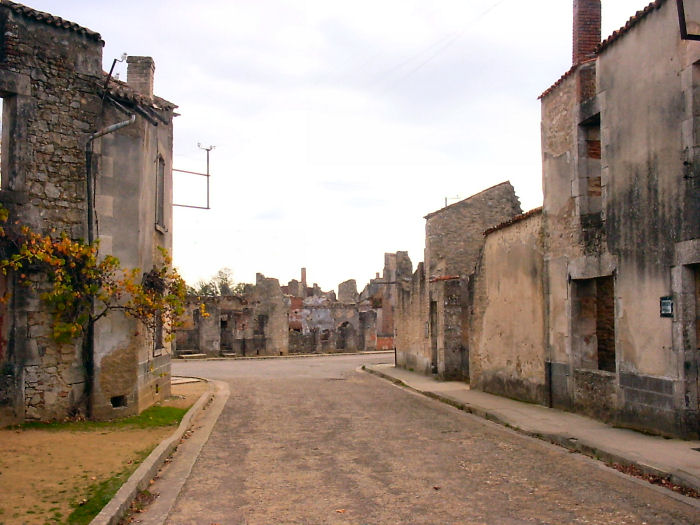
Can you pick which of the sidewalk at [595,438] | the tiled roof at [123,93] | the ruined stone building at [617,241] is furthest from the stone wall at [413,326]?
the tiled roof at [123,93]

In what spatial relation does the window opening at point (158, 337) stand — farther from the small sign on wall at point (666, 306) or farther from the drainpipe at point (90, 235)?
the small sign on wall at point (666, 306)

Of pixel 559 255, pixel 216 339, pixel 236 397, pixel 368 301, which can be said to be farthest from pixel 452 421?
pixel 368 301

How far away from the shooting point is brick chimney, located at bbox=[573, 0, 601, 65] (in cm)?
1479

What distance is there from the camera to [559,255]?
14.2 m

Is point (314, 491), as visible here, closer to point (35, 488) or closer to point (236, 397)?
point (35, 488)

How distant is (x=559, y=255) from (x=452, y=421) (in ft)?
13.3

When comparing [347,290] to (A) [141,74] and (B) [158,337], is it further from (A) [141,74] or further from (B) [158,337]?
(A) [141,74]

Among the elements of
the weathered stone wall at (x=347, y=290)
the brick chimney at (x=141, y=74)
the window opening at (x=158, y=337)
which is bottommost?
the window opening at (x=158, y=337)

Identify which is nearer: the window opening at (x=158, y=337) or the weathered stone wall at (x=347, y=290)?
the window opening at (x=158, y=337)

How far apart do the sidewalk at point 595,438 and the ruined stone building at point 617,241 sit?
40 cm

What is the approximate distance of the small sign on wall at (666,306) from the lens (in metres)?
10.4

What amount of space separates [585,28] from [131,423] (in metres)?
12.3

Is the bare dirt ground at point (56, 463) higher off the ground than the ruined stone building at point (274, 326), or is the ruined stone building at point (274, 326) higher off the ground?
the ruined stone building at point (274, 326)

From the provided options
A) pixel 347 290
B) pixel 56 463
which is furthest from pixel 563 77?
pixel 347 290
